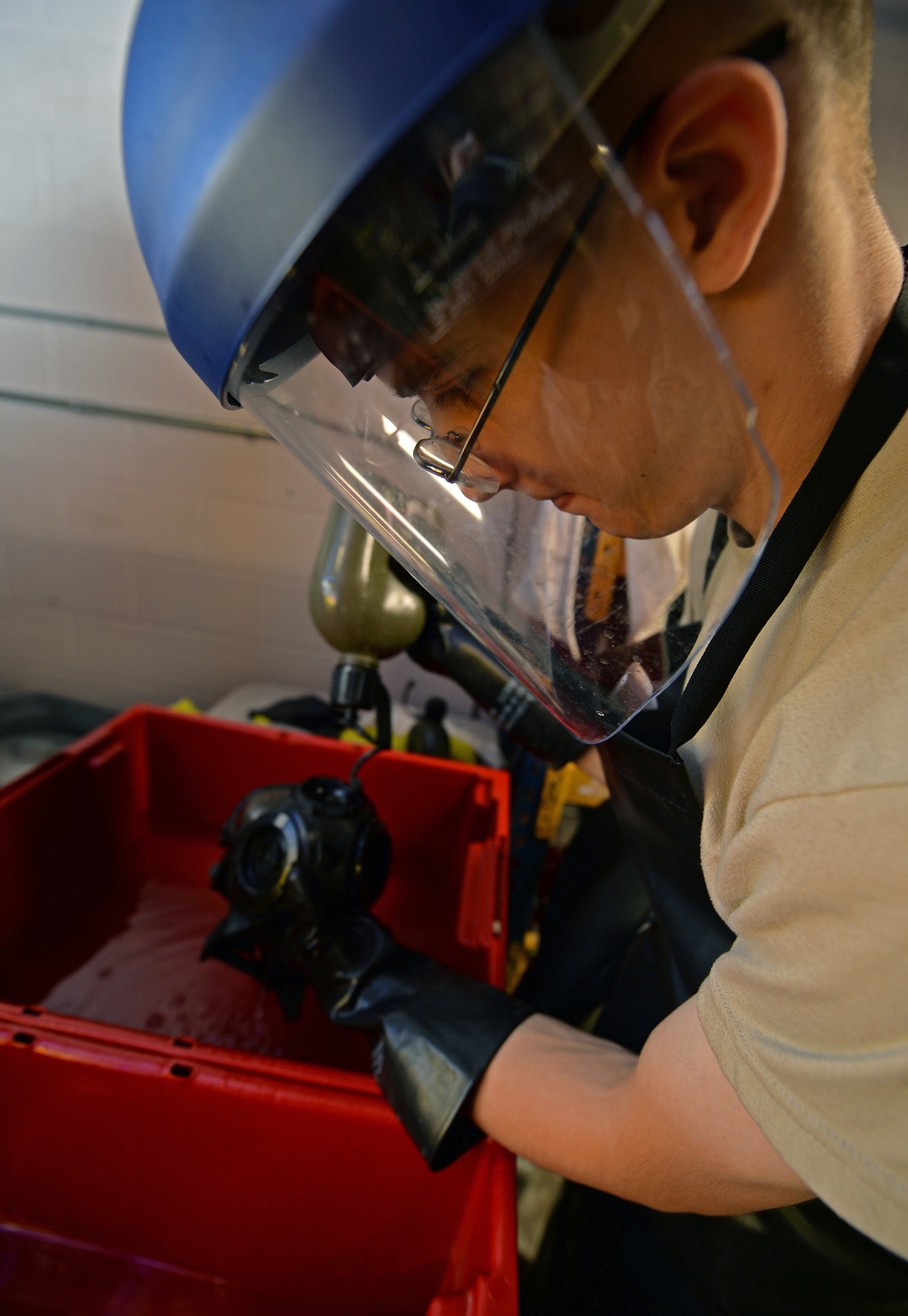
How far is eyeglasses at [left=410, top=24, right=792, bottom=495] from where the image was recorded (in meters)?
0.31

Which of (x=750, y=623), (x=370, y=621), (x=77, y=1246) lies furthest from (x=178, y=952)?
(x=750, y=623)

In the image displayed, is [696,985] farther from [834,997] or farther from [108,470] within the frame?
[108,470]

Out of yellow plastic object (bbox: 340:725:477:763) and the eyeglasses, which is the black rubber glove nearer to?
the eyeglasses

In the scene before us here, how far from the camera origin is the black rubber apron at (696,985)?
1.39 ft

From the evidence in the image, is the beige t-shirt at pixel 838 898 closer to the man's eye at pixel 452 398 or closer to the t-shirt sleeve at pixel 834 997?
the t-shirt sleeve at pixel 834 997

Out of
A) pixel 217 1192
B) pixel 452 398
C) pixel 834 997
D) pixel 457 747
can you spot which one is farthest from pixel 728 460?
pixel 457 747

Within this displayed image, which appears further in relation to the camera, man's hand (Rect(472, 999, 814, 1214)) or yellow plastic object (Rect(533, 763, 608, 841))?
yellow plastic object (Rect(533, 763, 608, 841))

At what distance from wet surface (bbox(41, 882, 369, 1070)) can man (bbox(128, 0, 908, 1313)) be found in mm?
295

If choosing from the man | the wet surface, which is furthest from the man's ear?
the wet surface

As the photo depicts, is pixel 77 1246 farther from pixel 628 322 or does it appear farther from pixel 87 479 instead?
pixel 87 479

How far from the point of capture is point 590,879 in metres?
1.08

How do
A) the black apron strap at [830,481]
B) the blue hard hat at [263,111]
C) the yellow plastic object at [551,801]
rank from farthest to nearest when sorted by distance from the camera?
the yellow plastic object at [551,801] → the black apron strap at [830,481] → the blue hard hat at [263,111]

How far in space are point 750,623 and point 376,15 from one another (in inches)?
15.2

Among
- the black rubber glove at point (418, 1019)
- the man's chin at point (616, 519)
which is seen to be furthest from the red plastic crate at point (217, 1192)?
the man's chin at point (616, 519)
